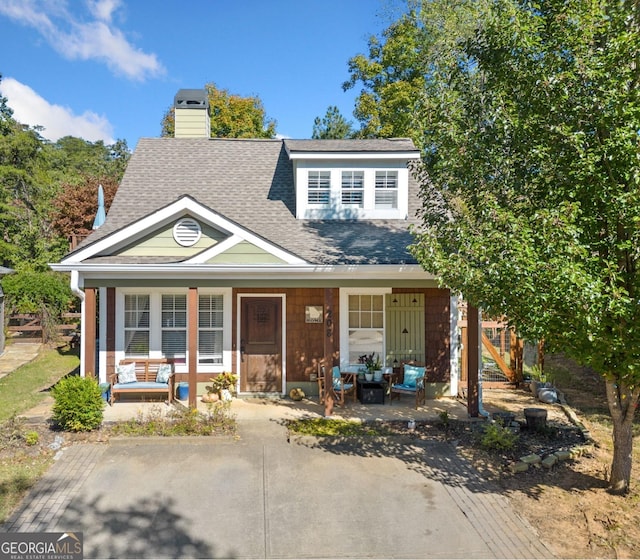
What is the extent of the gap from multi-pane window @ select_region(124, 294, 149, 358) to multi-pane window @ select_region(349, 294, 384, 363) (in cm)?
488

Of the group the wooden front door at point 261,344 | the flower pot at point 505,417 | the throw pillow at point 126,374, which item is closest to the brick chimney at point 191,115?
the wooden front door at point 261,344

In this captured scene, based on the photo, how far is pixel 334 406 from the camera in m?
10.2

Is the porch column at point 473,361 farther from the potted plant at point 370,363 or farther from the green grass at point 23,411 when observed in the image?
the green grass at point 23,411

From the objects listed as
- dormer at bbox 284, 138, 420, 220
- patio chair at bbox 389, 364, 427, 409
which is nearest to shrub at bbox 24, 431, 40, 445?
patio chair at bbox 389, 364, 427, 409

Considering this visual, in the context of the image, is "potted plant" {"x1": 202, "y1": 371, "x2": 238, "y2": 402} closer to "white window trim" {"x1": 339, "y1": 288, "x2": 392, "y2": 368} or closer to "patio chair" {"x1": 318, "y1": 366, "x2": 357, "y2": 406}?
"patio chair" {"x1": 318, "y1": 366, "x2": 357, "y2": 406}

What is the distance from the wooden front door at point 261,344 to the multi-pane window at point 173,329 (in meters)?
1.41

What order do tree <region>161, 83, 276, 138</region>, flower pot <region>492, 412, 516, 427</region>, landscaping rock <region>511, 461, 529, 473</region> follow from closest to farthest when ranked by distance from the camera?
landscaping rock <region>511, 461, 529, 473</region>
flower pot <region>492, 412, 516, 427</region>
tree <region>161, 83, 276, 138</region>

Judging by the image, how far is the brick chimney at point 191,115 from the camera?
15.6 meters

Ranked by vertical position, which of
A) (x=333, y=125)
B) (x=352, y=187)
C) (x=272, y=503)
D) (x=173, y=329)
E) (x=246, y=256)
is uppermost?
(x=333, y=125)

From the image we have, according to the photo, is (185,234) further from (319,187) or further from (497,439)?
(497,439)

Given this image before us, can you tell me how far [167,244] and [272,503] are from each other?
6.18 meters

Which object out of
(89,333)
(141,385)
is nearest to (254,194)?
(89,333)

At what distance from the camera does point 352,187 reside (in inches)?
486
